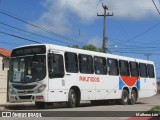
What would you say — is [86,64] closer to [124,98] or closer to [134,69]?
[124,98]

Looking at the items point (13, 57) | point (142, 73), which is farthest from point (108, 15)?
point (13, 57)

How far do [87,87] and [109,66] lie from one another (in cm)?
329

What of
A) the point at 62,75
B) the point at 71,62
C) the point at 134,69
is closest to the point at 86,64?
the point at 71,62

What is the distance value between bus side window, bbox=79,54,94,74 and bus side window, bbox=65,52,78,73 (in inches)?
21.9

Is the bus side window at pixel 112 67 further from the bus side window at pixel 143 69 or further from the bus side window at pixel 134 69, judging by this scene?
the bus side window at pixel 143 69

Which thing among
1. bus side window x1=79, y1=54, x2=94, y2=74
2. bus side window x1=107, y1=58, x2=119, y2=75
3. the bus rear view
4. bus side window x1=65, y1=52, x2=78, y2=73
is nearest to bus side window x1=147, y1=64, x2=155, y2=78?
bus side window x1=107, y1=58, x2=119, y2=75

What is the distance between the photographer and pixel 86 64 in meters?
24.7

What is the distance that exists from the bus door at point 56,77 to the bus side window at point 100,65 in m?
3.90

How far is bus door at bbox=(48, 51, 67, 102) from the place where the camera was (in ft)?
70.0

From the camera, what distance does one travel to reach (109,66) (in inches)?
1077

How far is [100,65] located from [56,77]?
5.23 metres

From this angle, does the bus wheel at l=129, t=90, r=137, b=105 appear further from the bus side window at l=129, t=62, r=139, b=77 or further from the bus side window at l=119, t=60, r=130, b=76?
the bus side window at l=119, t=60, r=130, b=76

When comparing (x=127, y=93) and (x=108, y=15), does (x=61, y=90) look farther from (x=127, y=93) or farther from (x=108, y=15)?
(x=108, y=15)

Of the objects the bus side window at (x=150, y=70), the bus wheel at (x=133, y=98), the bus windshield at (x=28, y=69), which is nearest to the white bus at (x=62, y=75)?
the bus windshield at (x=28, y=69)
